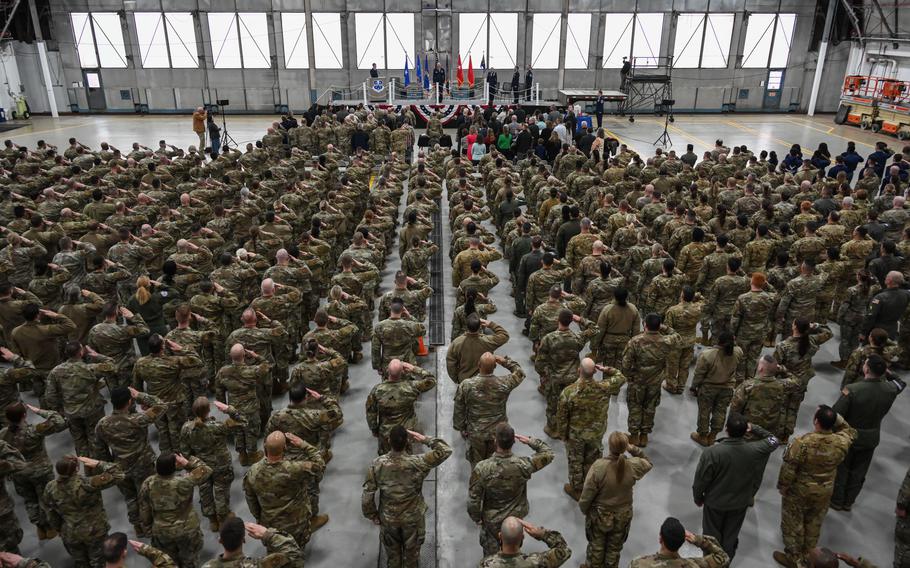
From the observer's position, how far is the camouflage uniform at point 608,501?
17.1ft

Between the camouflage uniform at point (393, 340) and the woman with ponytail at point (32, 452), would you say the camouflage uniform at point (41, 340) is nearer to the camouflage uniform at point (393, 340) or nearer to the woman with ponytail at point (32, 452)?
the woman with ponytail at point (32, 452)

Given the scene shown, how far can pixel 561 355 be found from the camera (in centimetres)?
732

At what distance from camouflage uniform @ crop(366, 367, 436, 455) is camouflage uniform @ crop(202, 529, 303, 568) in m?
1.85

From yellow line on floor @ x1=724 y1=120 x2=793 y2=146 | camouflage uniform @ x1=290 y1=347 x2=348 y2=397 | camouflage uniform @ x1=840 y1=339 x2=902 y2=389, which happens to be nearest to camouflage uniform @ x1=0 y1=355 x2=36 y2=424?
camouflage uniform @ x1=290 y1=347 x2=348 y2=397

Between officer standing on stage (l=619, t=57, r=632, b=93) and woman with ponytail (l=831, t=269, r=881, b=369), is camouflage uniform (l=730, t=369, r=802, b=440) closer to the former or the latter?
woman with ponytail (l=831, t=269, r=881, b=369)

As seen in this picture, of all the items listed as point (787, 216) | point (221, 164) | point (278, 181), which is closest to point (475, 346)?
point (787, 216)

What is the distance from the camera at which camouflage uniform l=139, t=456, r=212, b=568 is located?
204 inches

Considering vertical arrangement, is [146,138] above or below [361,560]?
above

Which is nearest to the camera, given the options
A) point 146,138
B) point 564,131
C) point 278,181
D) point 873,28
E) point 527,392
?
point 527,392

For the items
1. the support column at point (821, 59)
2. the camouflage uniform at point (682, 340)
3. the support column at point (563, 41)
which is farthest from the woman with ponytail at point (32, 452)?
the support column at point (821, 59)

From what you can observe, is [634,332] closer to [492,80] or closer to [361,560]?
[361,560]

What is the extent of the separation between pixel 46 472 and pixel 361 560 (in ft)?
10.5

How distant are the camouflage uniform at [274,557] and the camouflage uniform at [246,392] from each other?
216cm

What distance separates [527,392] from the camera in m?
8.97
